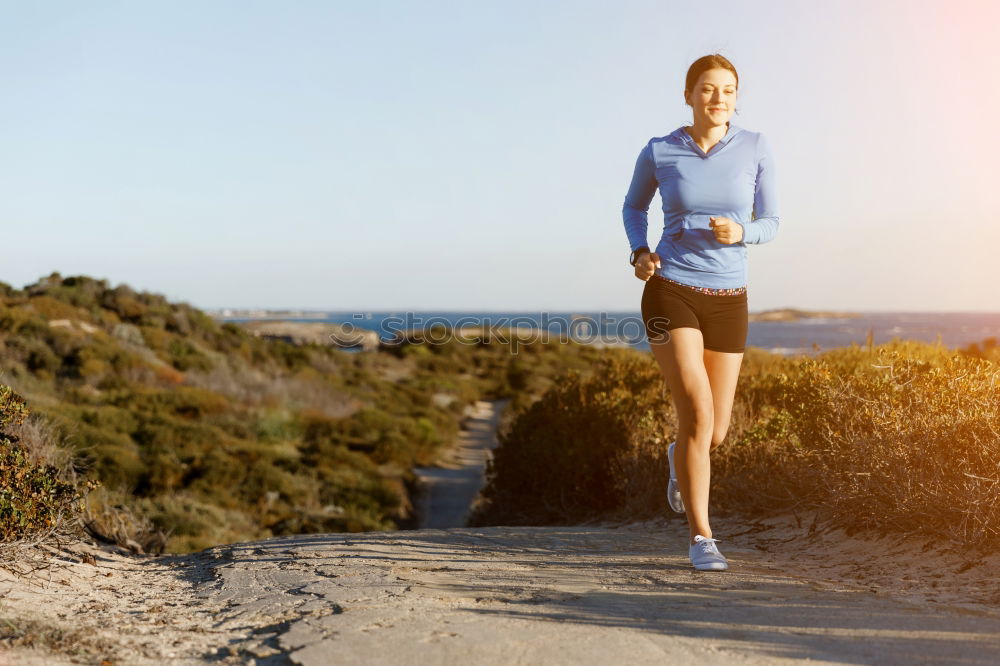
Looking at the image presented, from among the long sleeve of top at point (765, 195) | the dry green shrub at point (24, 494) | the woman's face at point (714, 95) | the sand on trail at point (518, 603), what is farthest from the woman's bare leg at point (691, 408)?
the dry green shrub at point (24, 494)

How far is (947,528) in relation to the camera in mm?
4785

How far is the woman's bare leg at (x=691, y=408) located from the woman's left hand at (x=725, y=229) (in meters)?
0.45

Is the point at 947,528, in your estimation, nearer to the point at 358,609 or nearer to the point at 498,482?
the point at 358,609

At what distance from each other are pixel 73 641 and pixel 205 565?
199cm

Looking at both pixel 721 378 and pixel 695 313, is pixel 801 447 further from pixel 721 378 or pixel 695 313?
pixel 695 313

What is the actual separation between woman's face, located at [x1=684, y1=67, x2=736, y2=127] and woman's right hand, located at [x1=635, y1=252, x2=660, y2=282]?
0.70 m

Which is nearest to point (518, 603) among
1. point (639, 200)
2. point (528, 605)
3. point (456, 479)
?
point (528, 605)

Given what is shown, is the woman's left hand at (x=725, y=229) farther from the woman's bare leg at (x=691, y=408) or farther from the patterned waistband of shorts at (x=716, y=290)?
the woman's bare leg at (x=691, y=408)

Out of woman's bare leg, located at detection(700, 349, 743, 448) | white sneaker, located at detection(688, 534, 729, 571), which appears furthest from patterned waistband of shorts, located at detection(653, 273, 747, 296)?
white sneaker, located at detection(688, 534, 729, 571)

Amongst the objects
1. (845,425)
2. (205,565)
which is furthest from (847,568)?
(205,565)

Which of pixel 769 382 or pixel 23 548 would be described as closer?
pixel 23 548

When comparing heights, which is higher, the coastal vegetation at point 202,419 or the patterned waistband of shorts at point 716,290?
the patterned waistband of shorts at point 716,290

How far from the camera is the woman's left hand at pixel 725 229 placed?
4047 mm

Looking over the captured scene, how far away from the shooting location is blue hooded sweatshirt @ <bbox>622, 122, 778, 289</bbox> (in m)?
4.18
